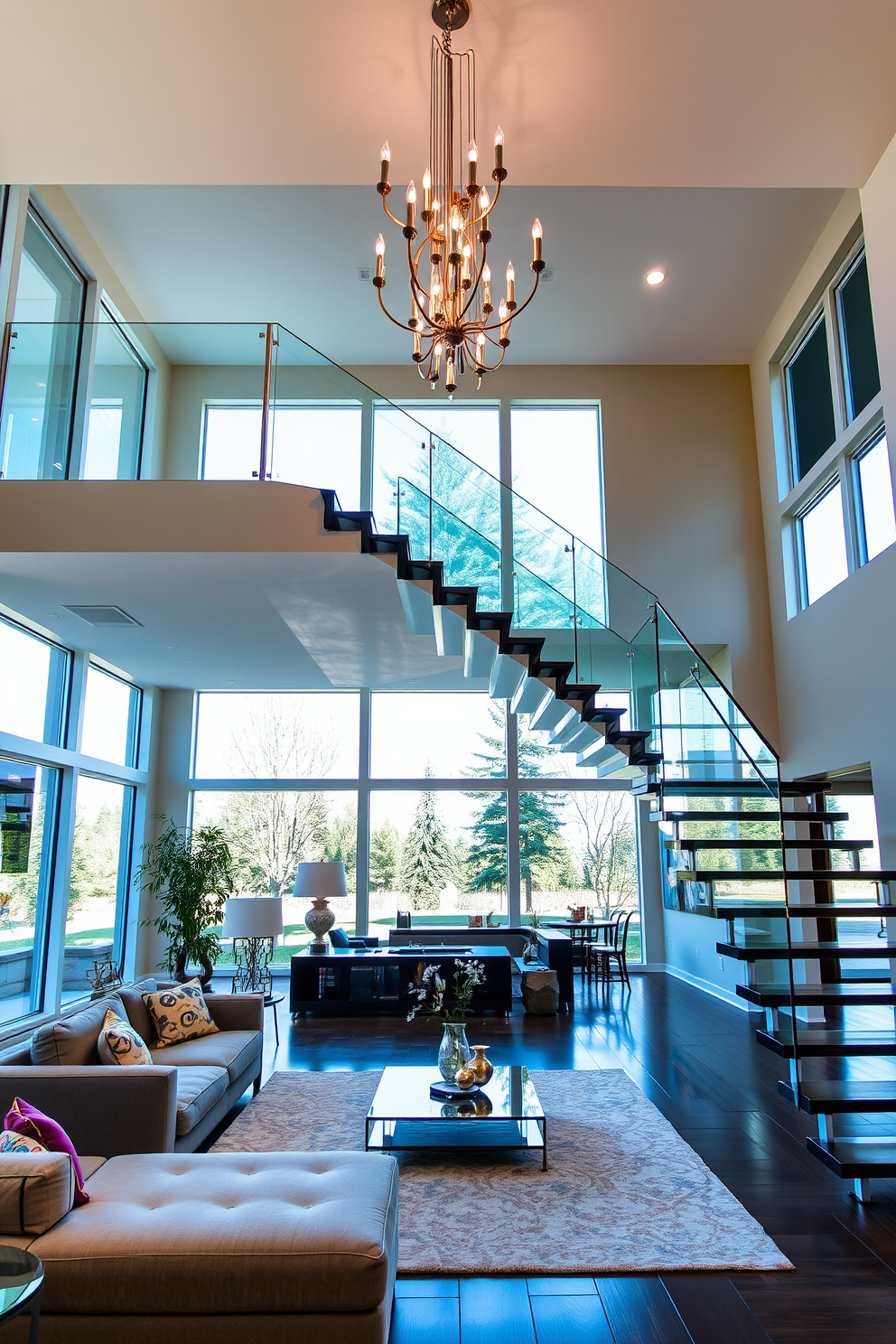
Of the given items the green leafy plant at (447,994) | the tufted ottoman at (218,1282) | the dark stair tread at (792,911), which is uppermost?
the dark stair tread at (792,911)

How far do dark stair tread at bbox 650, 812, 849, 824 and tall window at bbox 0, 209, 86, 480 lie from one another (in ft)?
18.3

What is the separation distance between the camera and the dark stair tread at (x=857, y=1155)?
4.12 meters

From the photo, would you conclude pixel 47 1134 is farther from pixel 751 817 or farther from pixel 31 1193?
pixel 751 817

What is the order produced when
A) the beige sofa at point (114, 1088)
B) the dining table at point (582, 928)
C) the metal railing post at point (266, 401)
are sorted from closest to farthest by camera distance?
1. the beige sofa at point (114, 1088)
2. the metal railing post at point (266, 401)
3. the dining table at point (582, 928)

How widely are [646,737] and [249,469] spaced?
389 centimetres

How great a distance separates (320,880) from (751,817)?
14.3 feet

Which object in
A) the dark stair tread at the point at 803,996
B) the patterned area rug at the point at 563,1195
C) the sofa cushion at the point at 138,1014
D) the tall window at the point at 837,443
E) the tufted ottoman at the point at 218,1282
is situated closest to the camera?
the tufted ottoman at the point at 218,1282

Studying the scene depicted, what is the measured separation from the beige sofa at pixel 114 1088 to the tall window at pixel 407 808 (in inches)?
228

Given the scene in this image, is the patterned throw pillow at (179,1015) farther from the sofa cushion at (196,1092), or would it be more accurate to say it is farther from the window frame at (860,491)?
the window frame at (860,491)

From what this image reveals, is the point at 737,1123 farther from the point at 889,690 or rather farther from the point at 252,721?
the point at 252,721

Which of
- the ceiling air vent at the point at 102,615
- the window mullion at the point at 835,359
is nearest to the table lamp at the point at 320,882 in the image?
the ceiling air vent at the point at 102,615

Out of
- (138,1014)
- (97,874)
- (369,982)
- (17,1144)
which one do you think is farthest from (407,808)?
(17,1144)

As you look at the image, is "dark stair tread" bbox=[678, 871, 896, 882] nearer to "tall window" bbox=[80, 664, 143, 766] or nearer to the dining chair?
the dining chair

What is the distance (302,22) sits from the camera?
436 cm
